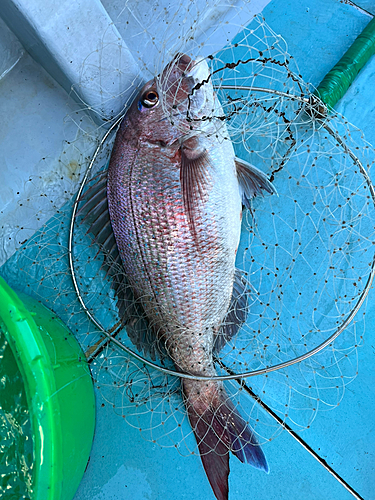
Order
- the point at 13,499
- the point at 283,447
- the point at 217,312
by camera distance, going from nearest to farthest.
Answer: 1. the point at 13,499
2. the point at 217,312
3. the point at 283,447

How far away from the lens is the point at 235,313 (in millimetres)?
1794

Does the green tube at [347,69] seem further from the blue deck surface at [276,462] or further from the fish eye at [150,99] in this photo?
the fish eye at [150,99]

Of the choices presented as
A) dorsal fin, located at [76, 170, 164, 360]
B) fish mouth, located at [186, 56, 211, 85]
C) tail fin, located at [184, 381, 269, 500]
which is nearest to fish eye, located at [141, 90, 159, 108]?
fish mouth, located at [186, 56, 211, 85]

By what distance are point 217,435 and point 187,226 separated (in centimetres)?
96

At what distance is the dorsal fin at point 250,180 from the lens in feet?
5.68

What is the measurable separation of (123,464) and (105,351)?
574 millimetres

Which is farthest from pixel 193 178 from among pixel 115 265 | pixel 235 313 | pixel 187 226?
pixel 235 313

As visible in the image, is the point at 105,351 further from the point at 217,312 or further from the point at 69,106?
the point at 69,106

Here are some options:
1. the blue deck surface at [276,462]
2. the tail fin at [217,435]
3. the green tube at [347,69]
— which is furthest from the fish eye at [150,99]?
the tail fin at [217,435]

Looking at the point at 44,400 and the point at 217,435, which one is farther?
the point at 217,435

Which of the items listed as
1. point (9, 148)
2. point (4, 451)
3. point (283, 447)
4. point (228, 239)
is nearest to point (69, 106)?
point (9, 148)

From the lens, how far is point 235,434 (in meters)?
1.70

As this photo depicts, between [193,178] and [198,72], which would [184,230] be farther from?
[198,72]

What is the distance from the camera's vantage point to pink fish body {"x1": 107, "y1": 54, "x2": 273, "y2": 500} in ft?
5.08
